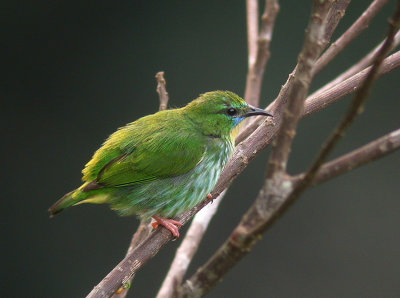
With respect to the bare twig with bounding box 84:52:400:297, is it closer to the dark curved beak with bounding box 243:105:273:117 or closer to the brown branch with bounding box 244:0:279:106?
the dark curved beak with bounding box 243:105:273:117

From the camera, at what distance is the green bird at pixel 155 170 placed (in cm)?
287

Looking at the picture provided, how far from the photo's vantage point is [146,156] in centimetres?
290

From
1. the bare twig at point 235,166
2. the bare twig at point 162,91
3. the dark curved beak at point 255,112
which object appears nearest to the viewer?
the bare twig at point 235,166

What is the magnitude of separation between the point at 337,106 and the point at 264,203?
4315mm

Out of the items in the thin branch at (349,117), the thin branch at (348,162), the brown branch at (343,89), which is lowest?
the brown branch at (343,89)

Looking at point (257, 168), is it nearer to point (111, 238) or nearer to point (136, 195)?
point (111, 238)

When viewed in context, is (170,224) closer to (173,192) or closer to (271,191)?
(173,192)

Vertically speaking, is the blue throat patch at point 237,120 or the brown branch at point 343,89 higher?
the brown branch at point 343,89

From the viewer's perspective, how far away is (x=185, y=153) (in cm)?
292

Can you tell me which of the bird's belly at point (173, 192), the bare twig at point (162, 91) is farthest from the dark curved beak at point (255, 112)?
the bare twig at point (162, 91)

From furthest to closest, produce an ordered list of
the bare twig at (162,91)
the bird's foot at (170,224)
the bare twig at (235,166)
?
the bare twig at (162,91), the bird's foot at (170,224), the bare twig at (235,166)

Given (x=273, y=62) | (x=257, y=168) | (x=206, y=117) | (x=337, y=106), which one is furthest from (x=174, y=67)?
(x=206, y=117)

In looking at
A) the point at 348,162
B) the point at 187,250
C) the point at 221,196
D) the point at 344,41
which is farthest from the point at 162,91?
the point at 348,162

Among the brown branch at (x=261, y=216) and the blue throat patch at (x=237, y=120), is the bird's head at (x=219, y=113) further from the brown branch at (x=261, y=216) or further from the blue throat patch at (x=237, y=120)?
the brown branch at (x=261, y=216)
